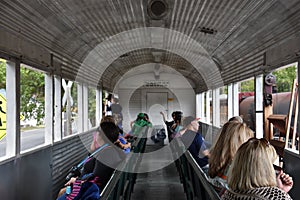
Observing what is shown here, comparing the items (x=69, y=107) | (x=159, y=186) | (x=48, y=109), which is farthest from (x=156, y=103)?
(x=48, y=109)

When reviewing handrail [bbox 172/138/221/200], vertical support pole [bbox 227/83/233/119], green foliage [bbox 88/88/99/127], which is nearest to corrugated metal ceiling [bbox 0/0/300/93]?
vertical support pole [bbox 227/83/233/119]

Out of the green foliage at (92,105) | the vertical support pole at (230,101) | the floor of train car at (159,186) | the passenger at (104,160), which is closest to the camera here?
the passenger at (104,160)

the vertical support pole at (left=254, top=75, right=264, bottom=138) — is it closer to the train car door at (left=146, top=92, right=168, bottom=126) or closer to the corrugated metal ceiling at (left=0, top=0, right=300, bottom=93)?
the corrugated metal ceiling at (left=0, top=0, right=300, bottom=93)

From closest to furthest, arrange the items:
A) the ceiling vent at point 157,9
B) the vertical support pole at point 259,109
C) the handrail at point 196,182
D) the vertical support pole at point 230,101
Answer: the handrail at point 196,182 → the ceiling vent at point 157,9 → the vertical support pole at point 259,109 → the vertical support pole at point 230,101

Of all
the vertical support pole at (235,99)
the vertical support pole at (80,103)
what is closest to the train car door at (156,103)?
the vertical support pole at (80,103)

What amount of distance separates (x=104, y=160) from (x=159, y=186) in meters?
3.76

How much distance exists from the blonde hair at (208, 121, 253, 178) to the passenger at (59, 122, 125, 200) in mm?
1002

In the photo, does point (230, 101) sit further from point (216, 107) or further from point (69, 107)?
point (69, 107)

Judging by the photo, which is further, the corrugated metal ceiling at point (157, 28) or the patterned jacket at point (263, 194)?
the corrugated metal ceiling at point (157, 28)

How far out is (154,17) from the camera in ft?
20.9

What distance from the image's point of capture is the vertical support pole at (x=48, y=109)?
5.98 metres

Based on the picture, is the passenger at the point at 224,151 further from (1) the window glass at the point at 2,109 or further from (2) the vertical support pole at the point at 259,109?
(2) the vertical support pole at the point at 259,109

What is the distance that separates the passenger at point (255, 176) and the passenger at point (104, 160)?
152 cm

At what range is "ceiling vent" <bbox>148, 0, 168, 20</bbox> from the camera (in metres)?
5.61
